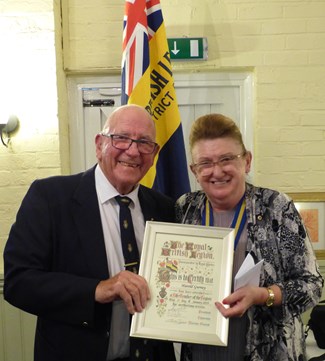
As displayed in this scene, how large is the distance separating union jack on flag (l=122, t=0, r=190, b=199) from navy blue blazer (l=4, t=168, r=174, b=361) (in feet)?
3.37

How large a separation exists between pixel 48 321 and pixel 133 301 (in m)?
0.38

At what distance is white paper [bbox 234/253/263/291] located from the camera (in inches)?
47.0

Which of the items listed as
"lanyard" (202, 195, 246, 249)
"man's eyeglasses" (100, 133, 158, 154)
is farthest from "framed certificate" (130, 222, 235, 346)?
"man's eyeglasses" (100, 133, 158, 154)

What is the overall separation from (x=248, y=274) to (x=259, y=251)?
187 mm

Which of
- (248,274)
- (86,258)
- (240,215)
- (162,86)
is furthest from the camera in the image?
(162,86)

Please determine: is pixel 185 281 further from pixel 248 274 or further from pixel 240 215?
pixel 240 215

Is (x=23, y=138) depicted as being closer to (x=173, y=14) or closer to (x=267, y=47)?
(x=173, y=14)

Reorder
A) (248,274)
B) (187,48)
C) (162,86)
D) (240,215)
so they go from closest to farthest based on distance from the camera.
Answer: (248,274), (240,215), (162,86), (187,48)

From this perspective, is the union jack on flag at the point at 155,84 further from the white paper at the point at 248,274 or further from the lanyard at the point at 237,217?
the white paper at the point at 248,274

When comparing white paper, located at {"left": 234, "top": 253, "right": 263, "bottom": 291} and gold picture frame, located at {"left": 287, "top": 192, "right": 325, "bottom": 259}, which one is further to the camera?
gold picture frame, located at {"left": 287, "top": 192, "right": 325, "bottom": 259}

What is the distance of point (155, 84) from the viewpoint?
2533 millimetres

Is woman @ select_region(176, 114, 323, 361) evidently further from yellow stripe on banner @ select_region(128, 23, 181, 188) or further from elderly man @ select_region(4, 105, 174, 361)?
yellow stripe on banner @ select_region(128, 23, 181, 188)

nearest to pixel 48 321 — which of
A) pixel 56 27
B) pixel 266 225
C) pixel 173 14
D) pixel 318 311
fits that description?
pixel 266 225

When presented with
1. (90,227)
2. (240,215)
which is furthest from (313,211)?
(90,227)
